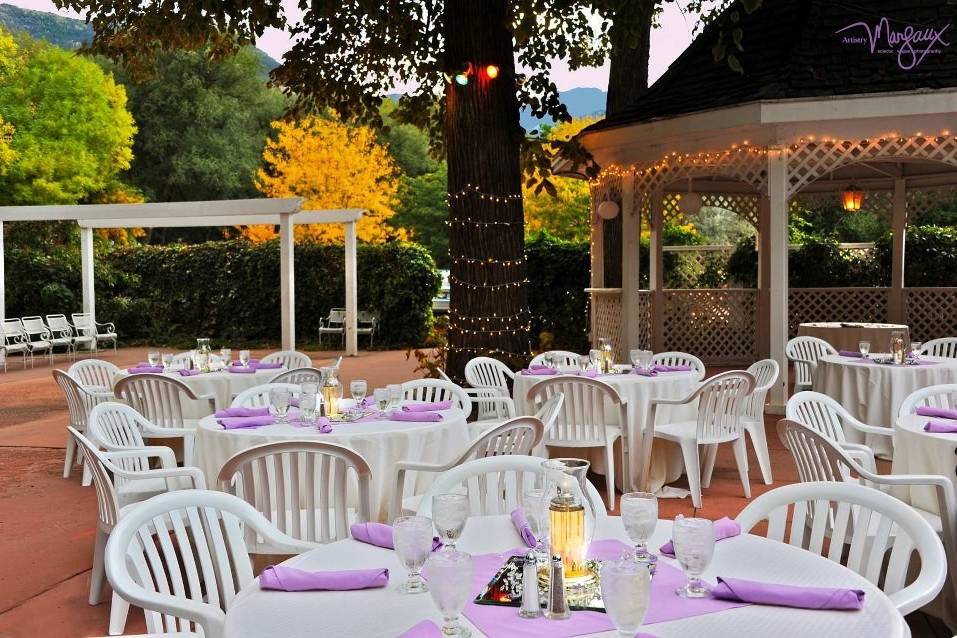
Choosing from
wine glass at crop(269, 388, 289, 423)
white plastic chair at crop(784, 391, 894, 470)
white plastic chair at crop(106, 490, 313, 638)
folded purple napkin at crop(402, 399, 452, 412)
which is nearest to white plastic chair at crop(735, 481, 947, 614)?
white plastic chair at crop(106, 490, 313, 638)

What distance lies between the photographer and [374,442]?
446 cm

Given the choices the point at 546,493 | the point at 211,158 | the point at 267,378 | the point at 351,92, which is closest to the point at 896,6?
the point at 351,92

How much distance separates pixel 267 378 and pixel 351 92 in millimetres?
4985

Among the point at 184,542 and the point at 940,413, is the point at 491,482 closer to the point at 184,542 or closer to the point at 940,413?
the point at 184,542

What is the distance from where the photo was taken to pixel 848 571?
231 centimetres

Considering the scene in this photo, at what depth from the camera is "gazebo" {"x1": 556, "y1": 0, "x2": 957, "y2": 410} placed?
9.10m

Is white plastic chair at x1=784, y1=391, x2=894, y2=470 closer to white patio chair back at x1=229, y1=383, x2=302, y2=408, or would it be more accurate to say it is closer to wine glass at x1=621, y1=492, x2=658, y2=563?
wine glass at x1=621, y1=492, x2=658, y2=563

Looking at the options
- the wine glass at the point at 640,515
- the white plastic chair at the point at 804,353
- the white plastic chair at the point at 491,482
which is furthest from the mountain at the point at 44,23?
the wine glass at the point at 640,515

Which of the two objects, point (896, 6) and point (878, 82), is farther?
point (896, 6)

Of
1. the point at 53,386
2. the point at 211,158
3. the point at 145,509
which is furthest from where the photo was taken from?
the point at 211,158

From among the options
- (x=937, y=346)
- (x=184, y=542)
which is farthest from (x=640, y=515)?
(x=937, y=346)

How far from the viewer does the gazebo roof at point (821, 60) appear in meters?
9.19

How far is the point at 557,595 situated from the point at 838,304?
518 inches

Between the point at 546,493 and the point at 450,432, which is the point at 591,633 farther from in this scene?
the point at 450,432
